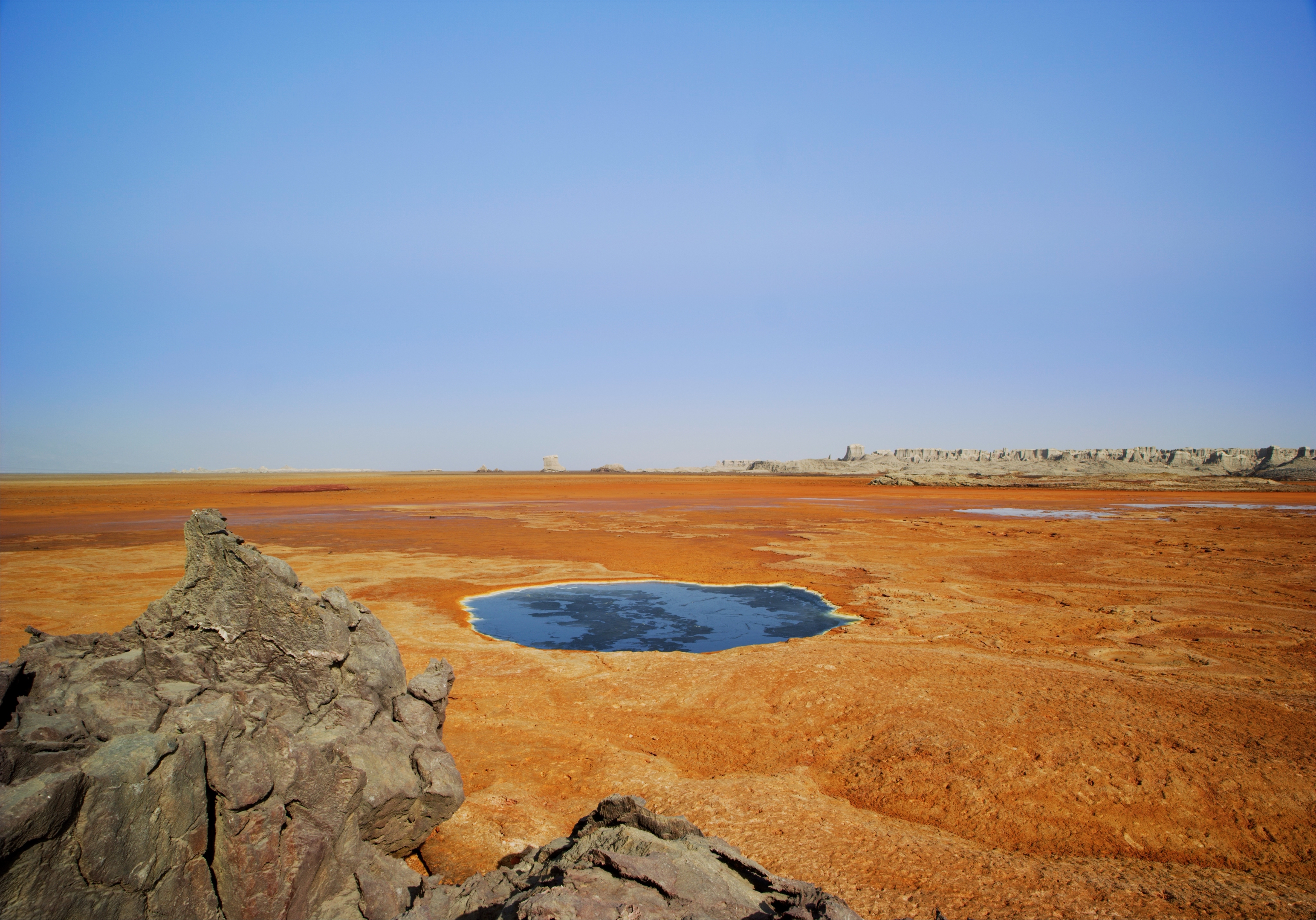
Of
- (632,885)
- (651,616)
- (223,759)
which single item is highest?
(223,759)

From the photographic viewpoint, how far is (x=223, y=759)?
12.4 feet

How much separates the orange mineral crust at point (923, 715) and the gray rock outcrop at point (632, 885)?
3.39 ft

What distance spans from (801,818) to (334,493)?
6246cm

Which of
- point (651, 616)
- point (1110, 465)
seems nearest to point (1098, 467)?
point (1110, 465)

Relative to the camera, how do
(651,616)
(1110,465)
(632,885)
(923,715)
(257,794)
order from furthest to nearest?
(1110,465) < (651,616) < (923,715) < (257,794) < (632,885)

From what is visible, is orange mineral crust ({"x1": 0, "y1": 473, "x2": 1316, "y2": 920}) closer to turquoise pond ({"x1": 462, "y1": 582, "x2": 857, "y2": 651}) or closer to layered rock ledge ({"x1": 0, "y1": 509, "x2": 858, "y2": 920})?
turquoise pond ({"x1": 462, "y1": 582, "x2": 857, "y2": 651})

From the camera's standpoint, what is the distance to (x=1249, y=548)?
20547 mm

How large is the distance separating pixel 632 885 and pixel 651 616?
9703 millimetres

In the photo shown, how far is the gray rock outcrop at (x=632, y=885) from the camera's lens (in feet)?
10.3

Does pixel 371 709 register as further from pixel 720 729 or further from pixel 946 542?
pixel 946 542

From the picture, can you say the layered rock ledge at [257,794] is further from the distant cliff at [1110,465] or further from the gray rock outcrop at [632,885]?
the distant cliff at [1110,465]

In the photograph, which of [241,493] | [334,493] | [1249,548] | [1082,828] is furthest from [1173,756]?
[241,493]

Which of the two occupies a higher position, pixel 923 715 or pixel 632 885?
pixel 632 885

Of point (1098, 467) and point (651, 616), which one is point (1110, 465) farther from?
point (651, 616)
